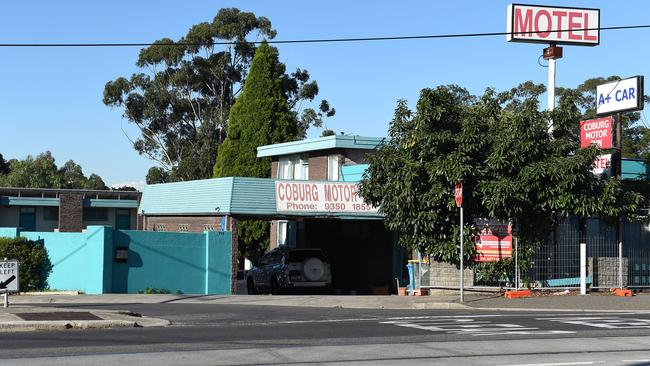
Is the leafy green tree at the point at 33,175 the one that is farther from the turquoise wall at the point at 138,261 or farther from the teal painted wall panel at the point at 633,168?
the teal painted wall panel at the point at 633,168

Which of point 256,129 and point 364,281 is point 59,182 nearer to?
point 256,129

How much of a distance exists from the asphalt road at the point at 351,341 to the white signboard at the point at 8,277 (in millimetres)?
3643

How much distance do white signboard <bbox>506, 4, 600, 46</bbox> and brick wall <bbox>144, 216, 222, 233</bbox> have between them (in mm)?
12296

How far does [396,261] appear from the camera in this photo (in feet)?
103

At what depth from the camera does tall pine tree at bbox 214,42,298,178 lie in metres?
46.9

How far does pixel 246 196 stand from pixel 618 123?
1205 cm

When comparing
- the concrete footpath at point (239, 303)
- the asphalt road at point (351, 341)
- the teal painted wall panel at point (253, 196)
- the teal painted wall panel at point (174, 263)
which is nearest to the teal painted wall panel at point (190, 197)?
the teal painted wall panel at point (253, 196)

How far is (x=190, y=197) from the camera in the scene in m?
32.1

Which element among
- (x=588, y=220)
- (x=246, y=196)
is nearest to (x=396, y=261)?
(x=246, y=196)

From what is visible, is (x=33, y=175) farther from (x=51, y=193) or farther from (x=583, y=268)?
(x=583, y=268)

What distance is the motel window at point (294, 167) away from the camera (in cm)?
3680

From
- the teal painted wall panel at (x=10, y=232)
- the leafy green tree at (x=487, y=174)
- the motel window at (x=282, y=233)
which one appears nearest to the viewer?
the leafy green tree at (x=487, y=174)

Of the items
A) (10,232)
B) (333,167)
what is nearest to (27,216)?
(333,167)

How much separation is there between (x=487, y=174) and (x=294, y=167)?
51.2ft
